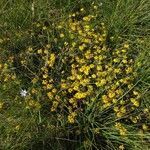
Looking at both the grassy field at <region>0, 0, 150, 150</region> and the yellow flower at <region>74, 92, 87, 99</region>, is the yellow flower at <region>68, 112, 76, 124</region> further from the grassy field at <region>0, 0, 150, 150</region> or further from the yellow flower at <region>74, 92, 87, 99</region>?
the yellow flower at <region>74, 92, 87, 99</region>

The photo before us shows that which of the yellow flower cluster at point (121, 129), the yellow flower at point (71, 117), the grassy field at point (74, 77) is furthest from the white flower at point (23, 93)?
the yellow flower cluster at point (121, 129)

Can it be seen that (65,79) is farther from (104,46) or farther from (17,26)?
(17,26)

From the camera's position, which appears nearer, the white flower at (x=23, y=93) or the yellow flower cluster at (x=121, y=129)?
the yellow flower cluster at (x=121, y=129)

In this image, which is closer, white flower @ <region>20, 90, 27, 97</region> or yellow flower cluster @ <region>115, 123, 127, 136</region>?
yellow flower cluster @ <region>115, 123, 127, 136</region>

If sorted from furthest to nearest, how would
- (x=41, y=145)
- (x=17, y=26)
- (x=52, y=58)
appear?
1. (x=17, y=26)
2. (x=52, y=58)
3. (x=41, y=145)

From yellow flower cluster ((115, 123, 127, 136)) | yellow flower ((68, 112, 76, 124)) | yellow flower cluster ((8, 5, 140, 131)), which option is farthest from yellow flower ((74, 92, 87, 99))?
yellow flower cluster ((115, 123, 127, 136))

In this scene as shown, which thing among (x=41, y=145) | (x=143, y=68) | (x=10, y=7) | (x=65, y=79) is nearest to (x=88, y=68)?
(x=65, y=79)

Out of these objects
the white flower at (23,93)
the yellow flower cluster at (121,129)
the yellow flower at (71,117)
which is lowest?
the yellow flower cluster at (121,129)

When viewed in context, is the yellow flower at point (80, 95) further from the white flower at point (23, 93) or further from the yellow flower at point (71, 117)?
the white flower at point (23, 93)
